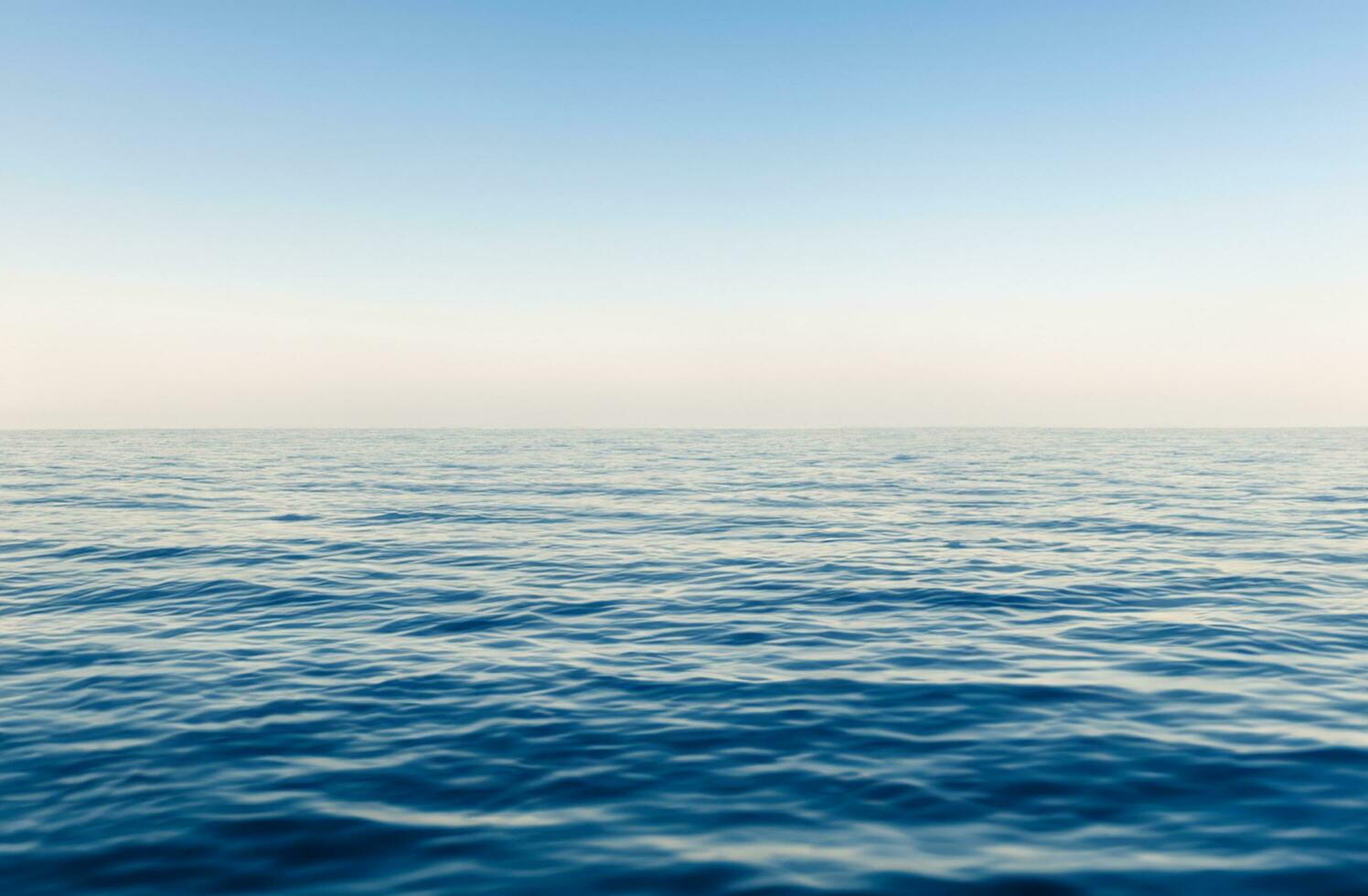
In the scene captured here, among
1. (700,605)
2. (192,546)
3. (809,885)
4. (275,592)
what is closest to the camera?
(809,885)

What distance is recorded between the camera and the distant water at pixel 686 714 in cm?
648

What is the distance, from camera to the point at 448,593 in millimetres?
16469

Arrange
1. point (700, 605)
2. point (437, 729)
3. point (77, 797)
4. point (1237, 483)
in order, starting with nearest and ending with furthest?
point (77, 797), point (437, 729), point (700, 605), point (1237, 483)

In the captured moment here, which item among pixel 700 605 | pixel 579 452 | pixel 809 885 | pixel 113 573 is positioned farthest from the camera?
pixel 579 452

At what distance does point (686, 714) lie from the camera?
955 cm

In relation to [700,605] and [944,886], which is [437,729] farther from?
[700,605]

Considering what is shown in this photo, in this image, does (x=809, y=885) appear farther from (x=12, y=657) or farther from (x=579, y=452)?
(x=579, y=452)

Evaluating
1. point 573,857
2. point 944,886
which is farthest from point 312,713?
point 944,886

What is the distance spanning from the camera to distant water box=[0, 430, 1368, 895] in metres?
6.48

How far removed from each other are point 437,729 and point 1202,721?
7922 mm

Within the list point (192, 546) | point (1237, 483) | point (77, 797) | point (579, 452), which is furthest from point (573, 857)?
point (579, 452)

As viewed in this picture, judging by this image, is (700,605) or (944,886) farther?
(700,605)

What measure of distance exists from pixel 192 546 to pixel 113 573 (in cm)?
368

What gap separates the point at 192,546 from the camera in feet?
72.6
